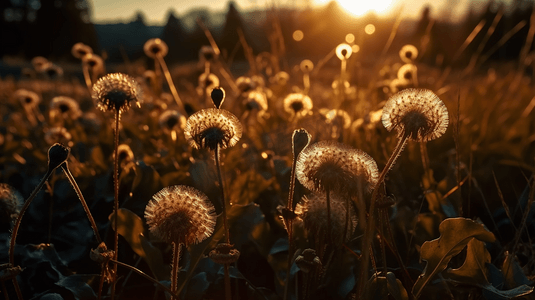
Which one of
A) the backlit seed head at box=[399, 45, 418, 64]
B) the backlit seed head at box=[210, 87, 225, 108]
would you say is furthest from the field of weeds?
the backlit seed head at box=[399, 45, 418, 64]

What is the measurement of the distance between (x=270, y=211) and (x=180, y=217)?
0.97 meters

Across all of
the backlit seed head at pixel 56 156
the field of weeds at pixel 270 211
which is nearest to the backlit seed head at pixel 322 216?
the field of weeds at pixel 270 211

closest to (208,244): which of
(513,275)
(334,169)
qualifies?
(334,169)

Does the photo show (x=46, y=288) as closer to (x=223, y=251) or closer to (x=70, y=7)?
(x=223, y=251)

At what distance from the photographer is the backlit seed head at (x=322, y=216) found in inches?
46.1

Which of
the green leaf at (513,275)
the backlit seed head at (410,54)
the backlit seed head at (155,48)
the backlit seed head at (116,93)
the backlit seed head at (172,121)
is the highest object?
the backlit seed head at (410,54)

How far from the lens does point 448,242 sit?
1.17 metres

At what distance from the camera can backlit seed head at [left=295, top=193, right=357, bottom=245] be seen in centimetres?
117

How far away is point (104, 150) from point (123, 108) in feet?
5.39

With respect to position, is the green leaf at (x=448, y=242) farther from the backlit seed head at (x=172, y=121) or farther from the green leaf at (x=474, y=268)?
the backlit seed head at (x=172, y=121)

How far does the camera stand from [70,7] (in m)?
38.1

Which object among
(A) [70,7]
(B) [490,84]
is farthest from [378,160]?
(A) [70,7]

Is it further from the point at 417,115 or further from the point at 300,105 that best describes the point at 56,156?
the point at 300,105

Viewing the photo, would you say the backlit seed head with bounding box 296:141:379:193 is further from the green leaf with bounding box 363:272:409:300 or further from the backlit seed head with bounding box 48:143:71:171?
the backlit seed head with bounding box 48:143:71:171
